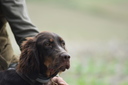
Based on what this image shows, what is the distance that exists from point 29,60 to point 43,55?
0.44 feet

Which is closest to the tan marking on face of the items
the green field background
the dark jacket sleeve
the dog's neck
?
the dog's neck

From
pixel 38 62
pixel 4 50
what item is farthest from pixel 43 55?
pixel 4 50

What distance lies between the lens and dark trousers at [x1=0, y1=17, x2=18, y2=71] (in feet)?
15.0

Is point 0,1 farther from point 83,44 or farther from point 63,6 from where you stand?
point 63,6

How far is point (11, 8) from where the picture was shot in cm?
441

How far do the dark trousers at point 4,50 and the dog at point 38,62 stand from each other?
673 mm

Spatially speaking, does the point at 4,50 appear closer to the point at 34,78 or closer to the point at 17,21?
the point at 17,21

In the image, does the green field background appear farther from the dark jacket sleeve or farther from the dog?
the dog

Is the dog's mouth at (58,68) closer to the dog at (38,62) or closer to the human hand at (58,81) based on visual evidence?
the dog at (38,62)

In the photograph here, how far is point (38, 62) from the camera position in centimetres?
383

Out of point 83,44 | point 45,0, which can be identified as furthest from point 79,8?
point 83,44

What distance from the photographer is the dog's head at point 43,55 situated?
3.76 metres

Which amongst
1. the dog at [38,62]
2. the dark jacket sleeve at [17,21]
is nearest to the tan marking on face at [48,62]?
the dog at [38,62]

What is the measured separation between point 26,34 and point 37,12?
11.5 metres
